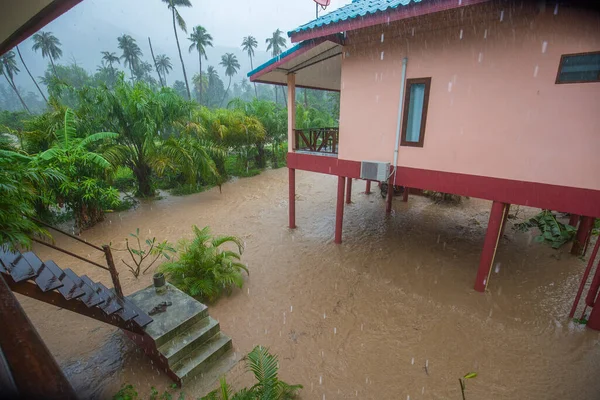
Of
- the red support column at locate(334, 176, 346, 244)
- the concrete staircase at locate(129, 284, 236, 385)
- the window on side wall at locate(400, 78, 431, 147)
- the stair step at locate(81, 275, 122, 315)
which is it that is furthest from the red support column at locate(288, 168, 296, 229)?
the stair step at locate(81, 275, 122, 315)

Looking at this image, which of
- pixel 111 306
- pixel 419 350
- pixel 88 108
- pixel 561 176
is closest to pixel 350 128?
pixel 561 176

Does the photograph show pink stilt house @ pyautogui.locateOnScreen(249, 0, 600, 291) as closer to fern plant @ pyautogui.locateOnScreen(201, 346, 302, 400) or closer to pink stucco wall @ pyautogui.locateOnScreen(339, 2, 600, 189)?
pink stucco wall @ pyautogui.locateOnScreen(339, 2, 600, 189)

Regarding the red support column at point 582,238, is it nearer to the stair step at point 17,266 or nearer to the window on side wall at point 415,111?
the window on side wall at point 415,111

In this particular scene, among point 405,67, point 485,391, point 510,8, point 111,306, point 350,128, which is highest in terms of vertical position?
point 510,8

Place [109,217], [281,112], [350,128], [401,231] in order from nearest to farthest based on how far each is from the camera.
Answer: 1. [350,128]
2. [401,231]
3. [109,217]
4. [281,112]


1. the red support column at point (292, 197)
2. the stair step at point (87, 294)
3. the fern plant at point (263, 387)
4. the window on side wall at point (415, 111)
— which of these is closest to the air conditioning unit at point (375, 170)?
the window on side wall at point (415, 111)

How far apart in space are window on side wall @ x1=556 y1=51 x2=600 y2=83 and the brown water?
164 inches

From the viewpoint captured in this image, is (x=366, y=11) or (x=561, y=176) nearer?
(x=561, y=176)

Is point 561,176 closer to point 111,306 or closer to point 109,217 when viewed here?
point 111,306

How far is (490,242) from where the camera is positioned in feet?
17.7

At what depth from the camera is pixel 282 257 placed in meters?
7.31

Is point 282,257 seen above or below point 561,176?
below

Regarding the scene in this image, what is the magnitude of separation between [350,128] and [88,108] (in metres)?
8.88

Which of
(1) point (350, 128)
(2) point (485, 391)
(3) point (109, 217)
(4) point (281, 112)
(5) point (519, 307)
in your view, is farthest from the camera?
(4) point (281, 112)
